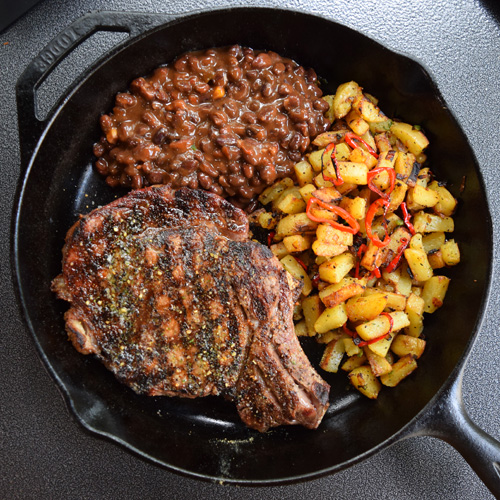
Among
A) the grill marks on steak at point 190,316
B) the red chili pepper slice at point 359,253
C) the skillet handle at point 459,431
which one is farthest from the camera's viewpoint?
the red chili pepper slice at point 359,253

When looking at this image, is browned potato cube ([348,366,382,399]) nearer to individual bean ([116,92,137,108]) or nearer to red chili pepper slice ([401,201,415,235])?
red chili pepper slice ([401,201,415,235])

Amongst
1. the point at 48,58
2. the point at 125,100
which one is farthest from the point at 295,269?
the point at 48,58

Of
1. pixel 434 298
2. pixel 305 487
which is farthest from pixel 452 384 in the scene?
pixel 305 487

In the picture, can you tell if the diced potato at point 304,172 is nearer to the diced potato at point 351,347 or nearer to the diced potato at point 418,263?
the diced potato at point 418,263

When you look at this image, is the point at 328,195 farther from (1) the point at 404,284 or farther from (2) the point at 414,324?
(2) the point at 414,324

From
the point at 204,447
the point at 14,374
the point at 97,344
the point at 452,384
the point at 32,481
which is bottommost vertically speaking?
the point at 32,481

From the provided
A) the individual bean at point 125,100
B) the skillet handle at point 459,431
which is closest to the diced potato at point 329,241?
the skillet handle at point 459,431

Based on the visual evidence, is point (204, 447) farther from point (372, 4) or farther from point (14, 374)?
point (372, 4)
